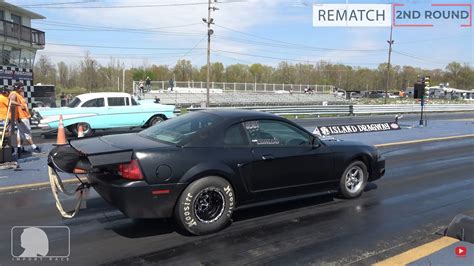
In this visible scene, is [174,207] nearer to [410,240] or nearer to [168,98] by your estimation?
[410,240]

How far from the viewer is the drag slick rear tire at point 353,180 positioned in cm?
622

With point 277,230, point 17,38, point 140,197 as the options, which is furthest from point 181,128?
point 17,38

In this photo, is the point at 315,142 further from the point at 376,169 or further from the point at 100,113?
the point at 100,113

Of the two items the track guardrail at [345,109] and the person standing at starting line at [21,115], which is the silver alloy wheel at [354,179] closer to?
the person standing at starting line at [21,115]

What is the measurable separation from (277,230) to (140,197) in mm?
1684

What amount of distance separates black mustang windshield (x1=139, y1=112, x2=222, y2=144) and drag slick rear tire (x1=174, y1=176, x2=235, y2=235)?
612mm

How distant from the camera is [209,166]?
15.6 feet

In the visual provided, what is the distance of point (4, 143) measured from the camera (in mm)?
8492

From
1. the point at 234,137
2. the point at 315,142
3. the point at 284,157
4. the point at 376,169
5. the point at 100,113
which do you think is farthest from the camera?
the point at 100,113

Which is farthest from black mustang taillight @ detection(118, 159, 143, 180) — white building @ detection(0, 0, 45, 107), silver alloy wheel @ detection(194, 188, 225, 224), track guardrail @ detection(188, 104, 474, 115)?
white building @ detection(0, 0, 45, 107)

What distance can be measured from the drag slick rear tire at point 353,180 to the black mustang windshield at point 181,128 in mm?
2227

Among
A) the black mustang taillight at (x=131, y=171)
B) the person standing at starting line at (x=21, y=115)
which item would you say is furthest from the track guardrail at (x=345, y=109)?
the black mustang taillight at (x=131, y=171)

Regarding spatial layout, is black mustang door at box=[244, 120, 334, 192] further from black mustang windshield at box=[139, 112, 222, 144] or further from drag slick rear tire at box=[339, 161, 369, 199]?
black mustang windshield at box=[139, 112, 222, 144]

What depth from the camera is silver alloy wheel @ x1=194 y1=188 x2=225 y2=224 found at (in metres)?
4.76
